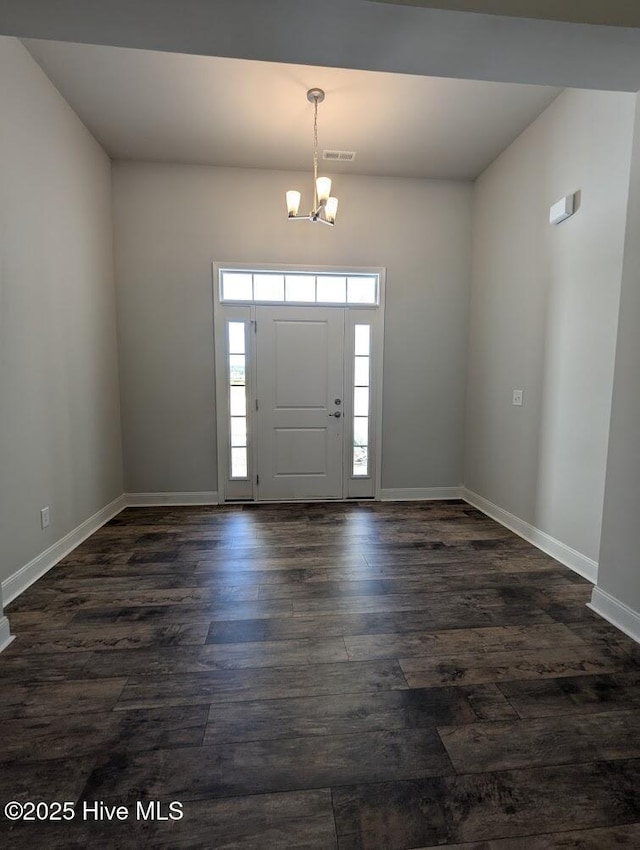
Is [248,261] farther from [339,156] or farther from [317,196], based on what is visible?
[339,156]

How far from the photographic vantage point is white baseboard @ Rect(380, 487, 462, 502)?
4.21 meters

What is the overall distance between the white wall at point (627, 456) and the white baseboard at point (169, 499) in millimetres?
3359

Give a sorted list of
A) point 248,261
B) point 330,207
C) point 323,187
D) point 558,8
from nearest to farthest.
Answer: point 558,8
point 323,187
point 330,207
point 248,261

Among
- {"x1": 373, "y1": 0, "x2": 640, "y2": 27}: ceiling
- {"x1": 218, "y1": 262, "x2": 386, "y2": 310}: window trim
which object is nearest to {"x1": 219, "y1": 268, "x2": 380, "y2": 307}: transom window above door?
{"x1": 218, "y1": 262, "x2": 386, "y2": 310}: window trim

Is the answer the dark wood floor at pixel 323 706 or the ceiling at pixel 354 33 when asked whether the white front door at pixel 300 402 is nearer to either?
the dark wood floor at pixel 323 706

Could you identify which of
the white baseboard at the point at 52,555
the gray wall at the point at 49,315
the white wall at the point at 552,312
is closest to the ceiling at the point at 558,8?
the white wall at the point at 552,312

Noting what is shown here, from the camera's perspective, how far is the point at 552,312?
291 cm

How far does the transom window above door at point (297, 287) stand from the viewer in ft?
12.8

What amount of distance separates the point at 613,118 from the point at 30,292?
383 centimetres

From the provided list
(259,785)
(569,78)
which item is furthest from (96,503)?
(569,78)

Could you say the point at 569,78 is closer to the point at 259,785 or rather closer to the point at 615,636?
the point at 615,636

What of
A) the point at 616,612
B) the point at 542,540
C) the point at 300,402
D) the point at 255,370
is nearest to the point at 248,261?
the point at 255,370

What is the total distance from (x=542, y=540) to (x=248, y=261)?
12.0 feet

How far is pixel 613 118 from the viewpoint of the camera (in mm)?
2334
